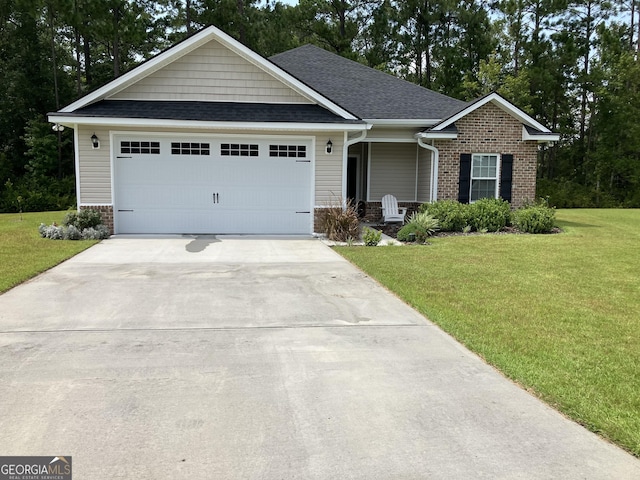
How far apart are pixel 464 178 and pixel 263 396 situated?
1257 cm

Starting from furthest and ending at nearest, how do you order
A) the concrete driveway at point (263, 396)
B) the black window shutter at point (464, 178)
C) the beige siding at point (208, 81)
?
the black window shutter at point (464, 178)
the beige siding at point (208, 81)
the concrete driveway at point (263, 396)

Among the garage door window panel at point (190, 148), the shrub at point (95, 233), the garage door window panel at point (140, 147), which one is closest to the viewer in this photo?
the shrub at point (95, 233)

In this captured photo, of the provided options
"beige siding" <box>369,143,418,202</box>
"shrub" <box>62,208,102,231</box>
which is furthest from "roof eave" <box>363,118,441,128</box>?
"shrub" <box>62,208,102,231</box>

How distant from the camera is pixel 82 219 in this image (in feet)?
39.5

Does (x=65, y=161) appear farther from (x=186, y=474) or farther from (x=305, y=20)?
(x=186, y=474)

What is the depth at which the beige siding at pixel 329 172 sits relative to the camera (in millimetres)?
13156

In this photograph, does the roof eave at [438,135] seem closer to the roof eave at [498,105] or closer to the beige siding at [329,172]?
the roof eave at [498,105]

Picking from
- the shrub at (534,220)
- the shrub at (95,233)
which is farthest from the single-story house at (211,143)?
the shrub at (534,220)

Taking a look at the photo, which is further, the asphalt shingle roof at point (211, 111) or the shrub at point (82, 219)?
the asphalt shingle roof at point (211, 111)

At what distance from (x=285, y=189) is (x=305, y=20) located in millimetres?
19698

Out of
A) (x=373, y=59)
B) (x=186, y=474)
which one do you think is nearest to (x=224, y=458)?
(x=186, y=474)

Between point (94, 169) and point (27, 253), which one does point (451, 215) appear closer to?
point (94, 169)

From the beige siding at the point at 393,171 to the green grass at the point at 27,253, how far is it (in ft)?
28.1

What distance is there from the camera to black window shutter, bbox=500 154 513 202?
15234 mm
